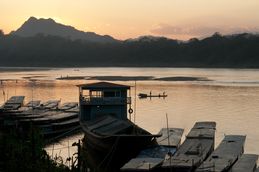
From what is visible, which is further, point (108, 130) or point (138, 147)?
point (108, 130)

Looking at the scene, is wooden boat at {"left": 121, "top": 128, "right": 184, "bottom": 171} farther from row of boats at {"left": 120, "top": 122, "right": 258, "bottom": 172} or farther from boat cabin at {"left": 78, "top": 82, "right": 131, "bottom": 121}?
boat cabin at {"left": 78, "top": 82, "right": 131, "bottom": 121}

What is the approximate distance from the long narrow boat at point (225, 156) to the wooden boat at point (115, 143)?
4085 millimetres

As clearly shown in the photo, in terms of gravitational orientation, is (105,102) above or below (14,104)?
above

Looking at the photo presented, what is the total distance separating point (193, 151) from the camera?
29.2 meters

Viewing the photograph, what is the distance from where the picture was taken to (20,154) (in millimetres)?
15711

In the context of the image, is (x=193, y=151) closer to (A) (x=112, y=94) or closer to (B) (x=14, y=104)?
(A) (x=112, y=94)

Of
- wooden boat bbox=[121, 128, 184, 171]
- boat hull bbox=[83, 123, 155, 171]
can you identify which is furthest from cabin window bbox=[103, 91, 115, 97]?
boat hull bbox=[83, 123, 155, 171]

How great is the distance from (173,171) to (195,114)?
39742 mm

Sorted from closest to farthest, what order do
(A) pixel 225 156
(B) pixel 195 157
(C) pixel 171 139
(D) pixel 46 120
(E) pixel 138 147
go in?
(B) pixel 195 157 → (A) pixel 225 156 → (E) pixel 138 147 → (C) pixel 171 139 → (D) pixel 46 120

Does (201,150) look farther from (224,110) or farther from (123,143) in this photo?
(224,110)

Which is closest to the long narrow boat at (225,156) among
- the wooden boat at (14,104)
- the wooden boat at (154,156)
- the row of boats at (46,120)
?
the wooden boat at (154,156)

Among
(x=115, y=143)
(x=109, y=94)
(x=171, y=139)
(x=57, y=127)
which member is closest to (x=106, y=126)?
(x=115, y=143)

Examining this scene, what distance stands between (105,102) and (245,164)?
12.9 metres

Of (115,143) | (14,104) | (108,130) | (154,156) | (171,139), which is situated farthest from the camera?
(14,104)
